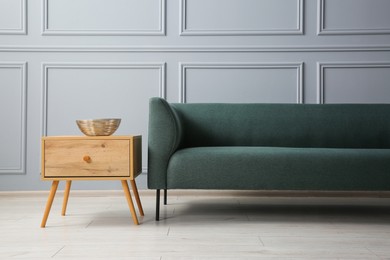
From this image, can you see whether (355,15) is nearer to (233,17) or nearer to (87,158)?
(233,17)

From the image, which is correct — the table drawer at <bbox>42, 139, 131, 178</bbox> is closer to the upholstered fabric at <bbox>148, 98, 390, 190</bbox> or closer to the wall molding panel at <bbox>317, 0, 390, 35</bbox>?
the upholstered fabric at <bbox>148, 98, 390, 190</bbox>

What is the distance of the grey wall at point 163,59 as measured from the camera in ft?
10.1

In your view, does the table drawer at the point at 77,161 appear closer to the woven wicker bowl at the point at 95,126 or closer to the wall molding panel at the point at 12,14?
the woven wicker bowl at the point at 95,126

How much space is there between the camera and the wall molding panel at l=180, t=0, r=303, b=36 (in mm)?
3088

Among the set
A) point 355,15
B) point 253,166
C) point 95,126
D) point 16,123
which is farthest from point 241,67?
point 16,123

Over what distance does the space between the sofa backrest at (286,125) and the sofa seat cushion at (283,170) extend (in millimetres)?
441

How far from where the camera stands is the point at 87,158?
1996 millimetres

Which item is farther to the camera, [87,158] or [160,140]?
[160,140]

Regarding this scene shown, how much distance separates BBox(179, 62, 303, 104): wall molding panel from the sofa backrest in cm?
49

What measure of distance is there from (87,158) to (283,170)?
93cm

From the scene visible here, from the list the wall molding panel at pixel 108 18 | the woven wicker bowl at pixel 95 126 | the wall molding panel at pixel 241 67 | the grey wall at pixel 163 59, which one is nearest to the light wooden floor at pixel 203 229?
the woven wicker bowl at pixel 95 126

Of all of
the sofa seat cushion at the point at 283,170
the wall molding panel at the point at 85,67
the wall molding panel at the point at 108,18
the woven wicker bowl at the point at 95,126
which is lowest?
the sofa seat cushion at the point at 283,170

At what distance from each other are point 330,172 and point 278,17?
144 cm

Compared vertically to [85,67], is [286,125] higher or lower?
lower
